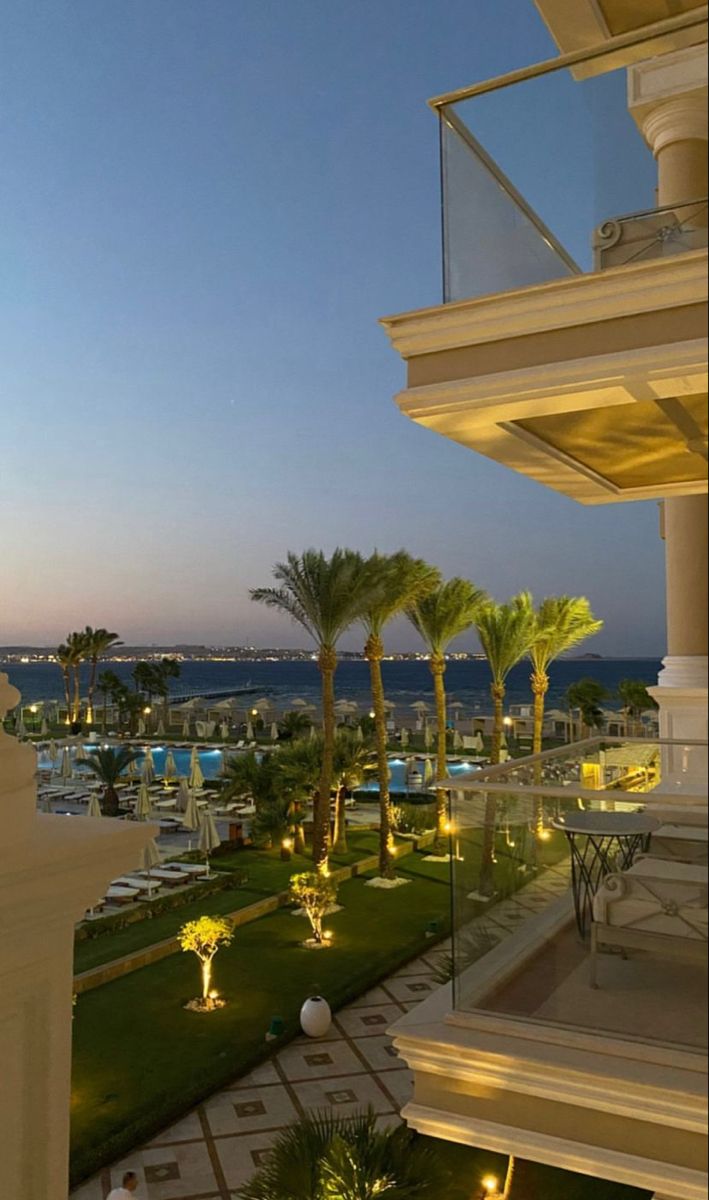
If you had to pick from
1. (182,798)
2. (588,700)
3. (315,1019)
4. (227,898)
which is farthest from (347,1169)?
(588,700)

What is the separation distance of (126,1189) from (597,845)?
23.0ft

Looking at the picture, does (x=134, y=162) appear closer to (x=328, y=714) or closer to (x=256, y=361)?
(x=328, y=714)

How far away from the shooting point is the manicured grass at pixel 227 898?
16781mm

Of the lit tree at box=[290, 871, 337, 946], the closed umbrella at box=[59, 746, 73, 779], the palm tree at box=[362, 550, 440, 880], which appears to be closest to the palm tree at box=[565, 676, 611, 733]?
the palm tree at box=[362, 550, 440, 880]

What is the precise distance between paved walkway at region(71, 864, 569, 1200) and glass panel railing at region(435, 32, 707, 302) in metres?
9.90

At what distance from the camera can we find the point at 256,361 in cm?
5938

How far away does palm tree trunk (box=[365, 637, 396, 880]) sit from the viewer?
2256cm

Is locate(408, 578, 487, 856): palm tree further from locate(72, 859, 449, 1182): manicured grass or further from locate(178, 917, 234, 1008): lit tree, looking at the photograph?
locate(178, 917, 234, 1008): lit tree

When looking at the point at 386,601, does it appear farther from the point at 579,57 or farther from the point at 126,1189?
the point at 579,57

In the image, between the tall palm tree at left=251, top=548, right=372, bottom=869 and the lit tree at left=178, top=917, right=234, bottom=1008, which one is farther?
the tall palm tree at left=251, top=548, right=372, bottom=869

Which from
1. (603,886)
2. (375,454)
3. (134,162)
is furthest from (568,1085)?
(375,454)

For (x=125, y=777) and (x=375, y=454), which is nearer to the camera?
(x=125, y=777)

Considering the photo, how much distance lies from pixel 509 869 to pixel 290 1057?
9.65 metres

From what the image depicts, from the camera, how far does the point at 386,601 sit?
24.7 meters
